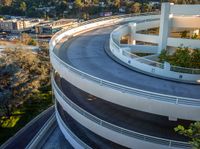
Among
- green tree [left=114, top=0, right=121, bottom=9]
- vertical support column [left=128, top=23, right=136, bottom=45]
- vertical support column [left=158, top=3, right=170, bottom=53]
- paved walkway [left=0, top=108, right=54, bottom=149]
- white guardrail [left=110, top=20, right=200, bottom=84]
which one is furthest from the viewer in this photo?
Result: green tree [left=114, top=0, right=121, bottom=9]

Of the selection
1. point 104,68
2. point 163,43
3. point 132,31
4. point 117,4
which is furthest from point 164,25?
point 117,4

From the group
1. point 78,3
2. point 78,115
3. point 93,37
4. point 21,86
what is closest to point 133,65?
point 78,115

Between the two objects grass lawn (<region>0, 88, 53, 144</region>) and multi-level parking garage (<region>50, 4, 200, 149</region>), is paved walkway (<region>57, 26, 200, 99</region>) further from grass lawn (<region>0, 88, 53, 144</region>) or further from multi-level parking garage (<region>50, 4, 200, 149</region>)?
grass lawn (<region>0, 88, 53, 144</region>)

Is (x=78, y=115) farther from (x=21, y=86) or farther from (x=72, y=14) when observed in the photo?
(x=72, y=14)

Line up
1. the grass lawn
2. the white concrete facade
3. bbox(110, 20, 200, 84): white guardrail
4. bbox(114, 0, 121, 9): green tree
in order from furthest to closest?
bbox(114, 0, 121, 9): green tree → the grass lawn → the white concrete facade → bbox(110, 20, 200, 84): white guardrail

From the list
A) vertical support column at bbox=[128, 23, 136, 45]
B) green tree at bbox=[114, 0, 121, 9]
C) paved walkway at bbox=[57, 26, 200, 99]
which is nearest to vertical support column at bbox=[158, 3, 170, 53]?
paved walkway at bbox=[57, 26, 200, 99]

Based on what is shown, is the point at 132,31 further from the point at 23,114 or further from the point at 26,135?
the point at 26,135

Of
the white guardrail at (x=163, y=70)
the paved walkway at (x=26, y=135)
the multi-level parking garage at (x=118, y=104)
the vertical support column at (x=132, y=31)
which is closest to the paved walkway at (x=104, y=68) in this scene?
the multi-level parking garage at (x=118, y=104)
